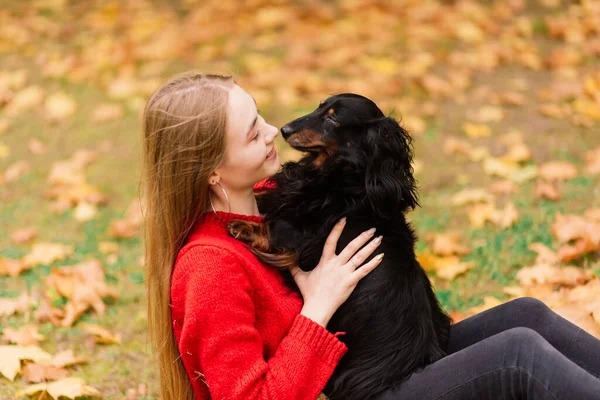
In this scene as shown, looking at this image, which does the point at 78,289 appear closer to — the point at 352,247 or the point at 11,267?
the point at 11,267

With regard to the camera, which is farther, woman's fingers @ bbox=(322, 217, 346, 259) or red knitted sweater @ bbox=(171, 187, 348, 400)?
woman's fingers @ bbox=(322, 217, 346, 259)

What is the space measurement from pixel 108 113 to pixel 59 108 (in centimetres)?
54

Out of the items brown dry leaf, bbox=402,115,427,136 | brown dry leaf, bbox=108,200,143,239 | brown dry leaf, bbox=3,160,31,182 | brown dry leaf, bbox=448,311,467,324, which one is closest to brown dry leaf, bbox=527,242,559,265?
brown dry leaf, bbox=448,311,467,324

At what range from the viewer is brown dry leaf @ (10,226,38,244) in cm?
481

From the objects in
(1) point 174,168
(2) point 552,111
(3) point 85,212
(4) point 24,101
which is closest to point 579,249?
(1) point 174,168

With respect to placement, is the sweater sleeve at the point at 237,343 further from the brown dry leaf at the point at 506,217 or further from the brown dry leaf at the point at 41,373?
the brown dry leaf at the point at 506,217

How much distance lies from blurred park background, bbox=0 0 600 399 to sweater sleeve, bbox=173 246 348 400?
42.0 inches

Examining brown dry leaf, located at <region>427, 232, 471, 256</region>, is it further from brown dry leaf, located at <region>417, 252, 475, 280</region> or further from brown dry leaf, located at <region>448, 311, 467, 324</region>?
Result: brown dry leaf, located at <region>448, 311, 467, 324</region>

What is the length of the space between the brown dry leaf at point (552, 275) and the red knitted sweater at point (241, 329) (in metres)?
1.63

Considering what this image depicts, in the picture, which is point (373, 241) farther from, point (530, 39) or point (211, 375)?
point (530, 39)

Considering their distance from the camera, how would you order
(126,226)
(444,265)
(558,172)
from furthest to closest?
1. (558,172)
2. (126,226)
3. (444,265)

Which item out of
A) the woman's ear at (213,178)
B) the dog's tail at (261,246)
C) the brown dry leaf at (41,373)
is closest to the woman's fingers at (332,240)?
the dog's tail at (261,246)

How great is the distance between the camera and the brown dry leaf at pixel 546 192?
4719mm

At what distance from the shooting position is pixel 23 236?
4.83m
